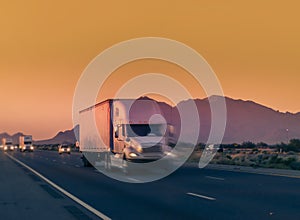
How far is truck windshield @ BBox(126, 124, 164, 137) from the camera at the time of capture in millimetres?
30281

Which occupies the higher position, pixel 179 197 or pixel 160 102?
pixel 160 102

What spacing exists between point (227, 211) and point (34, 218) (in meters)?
4.90

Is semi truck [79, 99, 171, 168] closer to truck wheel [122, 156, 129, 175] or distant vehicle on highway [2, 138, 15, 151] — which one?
truck wheel [122, 156, 129, 175]

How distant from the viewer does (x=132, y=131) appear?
30.4 m

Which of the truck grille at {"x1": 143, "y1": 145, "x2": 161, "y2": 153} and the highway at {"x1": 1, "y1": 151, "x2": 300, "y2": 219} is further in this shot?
the truck grille at {"x1": 143, "y1": 145, "x2": 161, "y2": 153}

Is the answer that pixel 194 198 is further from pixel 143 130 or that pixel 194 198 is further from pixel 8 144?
pixel 8 144

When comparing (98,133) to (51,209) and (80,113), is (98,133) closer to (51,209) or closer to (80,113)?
(80,113)

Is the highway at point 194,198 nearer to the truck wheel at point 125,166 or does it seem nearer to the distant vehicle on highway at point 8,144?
the truck wheel at point 125,166

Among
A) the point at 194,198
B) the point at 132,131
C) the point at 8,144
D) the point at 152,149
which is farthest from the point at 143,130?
the point at 8,144

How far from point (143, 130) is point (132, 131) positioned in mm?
599

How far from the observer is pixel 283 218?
44.0ft

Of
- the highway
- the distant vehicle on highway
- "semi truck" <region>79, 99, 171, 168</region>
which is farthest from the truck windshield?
the distant vehicle on highway

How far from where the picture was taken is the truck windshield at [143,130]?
30281 mm

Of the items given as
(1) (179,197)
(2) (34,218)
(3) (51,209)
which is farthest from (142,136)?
(2) (34,218)
